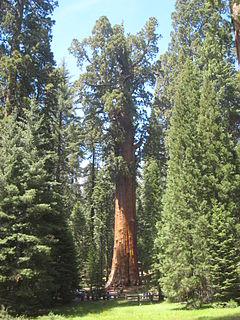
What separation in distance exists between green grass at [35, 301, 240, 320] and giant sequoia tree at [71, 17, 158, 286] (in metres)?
5.22

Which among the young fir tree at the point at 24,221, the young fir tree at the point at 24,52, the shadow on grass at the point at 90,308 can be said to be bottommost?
the shadow on grass at the point at 90,308

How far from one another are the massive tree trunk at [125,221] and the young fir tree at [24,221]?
860 centimetres

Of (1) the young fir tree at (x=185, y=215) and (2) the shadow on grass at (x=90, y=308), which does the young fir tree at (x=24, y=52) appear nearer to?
(1) the young fir tree at (x=185, y=215)

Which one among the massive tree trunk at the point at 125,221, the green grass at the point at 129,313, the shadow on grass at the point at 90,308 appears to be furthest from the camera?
the massive tree trunk at the point at 125,221

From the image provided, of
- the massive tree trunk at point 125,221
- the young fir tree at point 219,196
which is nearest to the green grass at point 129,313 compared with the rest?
the young fir tree at point 219,196

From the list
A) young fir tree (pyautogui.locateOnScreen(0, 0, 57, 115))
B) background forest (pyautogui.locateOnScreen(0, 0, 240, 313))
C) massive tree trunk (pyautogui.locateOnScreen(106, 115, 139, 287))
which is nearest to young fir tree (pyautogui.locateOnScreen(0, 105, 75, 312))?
background forest (pyautogui.locateOnScreen(0, 0, 240, 313))

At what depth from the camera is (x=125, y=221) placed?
26.0m

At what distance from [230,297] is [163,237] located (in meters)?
4.85

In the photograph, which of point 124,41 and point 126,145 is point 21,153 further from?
point 124,41

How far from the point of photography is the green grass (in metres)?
13.6

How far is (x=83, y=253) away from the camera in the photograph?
3362cm

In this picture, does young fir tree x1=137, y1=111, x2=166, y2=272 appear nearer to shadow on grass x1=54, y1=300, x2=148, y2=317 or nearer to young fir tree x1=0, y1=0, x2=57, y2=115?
shadow on grass x1=54, y1=300, x2=148, y2=317

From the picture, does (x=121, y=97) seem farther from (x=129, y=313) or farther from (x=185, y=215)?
(x=129, y=313)

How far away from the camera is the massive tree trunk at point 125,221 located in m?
25.1
